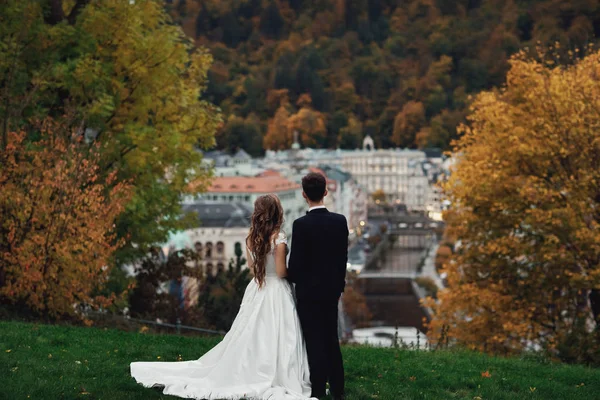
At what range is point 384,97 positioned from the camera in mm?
191000

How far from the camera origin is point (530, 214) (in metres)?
17.7

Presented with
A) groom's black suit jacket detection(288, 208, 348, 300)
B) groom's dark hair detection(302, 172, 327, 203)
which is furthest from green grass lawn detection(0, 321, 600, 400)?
groom's dark hair detection(302, 172, 327, 203)

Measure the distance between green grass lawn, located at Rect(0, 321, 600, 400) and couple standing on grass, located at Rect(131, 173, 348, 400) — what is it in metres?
0.43

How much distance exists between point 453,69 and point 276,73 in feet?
140

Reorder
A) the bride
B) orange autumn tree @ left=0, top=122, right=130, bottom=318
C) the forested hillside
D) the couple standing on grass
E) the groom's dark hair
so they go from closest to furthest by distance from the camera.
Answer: the groom's dark hair
the couple standing on grass
the bride
orange autumn tree @ left=0, top=122, right=130, bottom=318
the forested hillside

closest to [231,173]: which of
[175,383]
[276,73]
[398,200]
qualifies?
[398,200]

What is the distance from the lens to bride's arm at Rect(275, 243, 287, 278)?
274 inches

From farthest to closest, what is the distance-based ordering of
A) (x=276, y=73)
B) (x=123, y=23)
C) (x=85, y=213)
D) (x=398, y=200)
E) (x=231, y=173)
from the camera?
1. (x=276, y=73)
2. (x=398, y=200)
3. (x=231, y=173)
4. (x=123, y=23)
5. (x=85, y=213)

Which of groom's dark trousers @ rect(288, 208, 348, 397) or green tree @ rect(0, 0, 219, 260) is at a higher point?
green tree @ rect(0, 0, 219, 260)

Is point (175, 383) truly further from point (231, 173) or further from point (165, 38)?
point (231, 173)

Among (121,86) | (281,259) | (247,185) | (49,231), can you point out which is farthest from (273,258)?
(247,185)

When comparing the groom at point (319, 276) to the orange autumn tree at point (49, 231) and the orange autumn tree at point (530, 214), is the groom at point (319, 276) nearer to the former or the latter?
the orange autumn tree at point (49, 231)

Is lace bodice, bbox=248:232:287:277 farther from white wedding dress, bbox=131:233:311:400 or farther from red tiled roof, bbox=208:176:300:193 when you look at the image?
red tiled roof, bbox=208:176:300:193

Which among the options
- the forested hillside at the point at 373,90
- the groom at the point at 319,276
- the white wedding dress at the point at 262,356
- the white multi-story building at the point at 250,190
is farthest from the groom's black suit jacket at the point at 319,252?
the forested hillside at the point at 373,90
